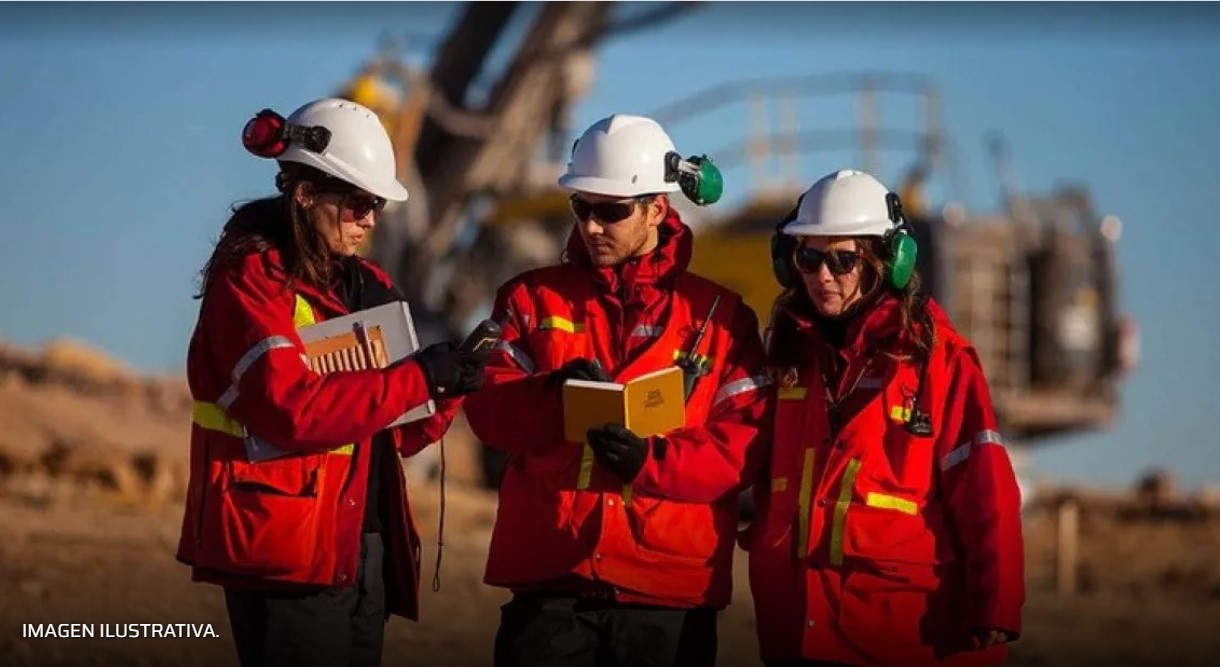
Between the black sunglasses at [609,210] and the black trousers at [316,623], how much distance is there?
111 cm

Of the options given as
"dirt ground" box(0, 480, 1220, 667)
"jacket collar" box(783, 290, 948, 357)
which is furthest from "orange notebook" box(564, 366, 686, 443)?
"dirt ground" box(0, 480, 1220, 667)

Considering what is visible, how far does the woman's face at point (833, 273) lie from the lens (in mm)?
6895

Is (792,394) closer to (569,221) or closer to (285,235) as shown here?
(285,235)

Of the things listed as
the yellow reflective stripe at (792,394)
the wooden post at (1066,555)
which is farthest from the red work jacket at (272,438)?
the wooden post at (1066,555)

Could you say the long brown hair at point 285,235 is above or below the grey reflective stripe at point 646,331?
above

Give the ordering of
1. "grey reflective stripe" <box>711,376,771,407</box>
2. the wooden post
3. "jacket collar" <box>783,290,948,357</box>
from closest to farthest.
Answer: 1. "jacket collar" <box>783,290,948,357</box>
2. "grey reflective stripe" <box>711,376,771,407</box>
3. the wooden post

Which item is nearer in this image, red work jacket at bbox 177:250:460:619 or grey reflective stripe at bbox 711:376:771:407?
red work jacket at bbox 177:250:460:619

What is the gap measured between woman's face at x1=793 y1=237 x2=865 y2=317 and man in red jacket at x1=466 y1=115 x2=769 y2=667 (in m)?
0.27

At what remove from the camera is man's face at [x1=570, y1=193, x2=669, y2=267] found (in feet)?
22.9

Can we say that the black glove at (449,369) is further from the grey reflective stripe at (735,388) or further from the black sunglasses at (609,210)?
the grey reflective stripe at (735,388)

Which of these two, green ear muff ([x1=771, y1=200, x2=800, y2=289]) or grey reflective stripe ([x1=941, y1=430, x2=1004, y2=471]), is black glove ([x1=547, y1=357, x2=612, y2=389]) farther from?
grey reflective stripe ([x1=941, y1=430, x2=1004, y2=471])

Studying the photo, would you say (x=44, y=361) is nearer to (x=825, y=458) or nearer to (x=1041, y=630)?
(x=1041, y=630)

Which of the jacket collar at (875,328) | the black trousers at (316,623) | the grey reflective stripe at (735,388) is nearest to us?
the black trousers at (316,623)

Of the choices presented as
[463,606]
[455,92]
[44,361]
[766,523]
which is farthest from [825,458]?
[44,361]
